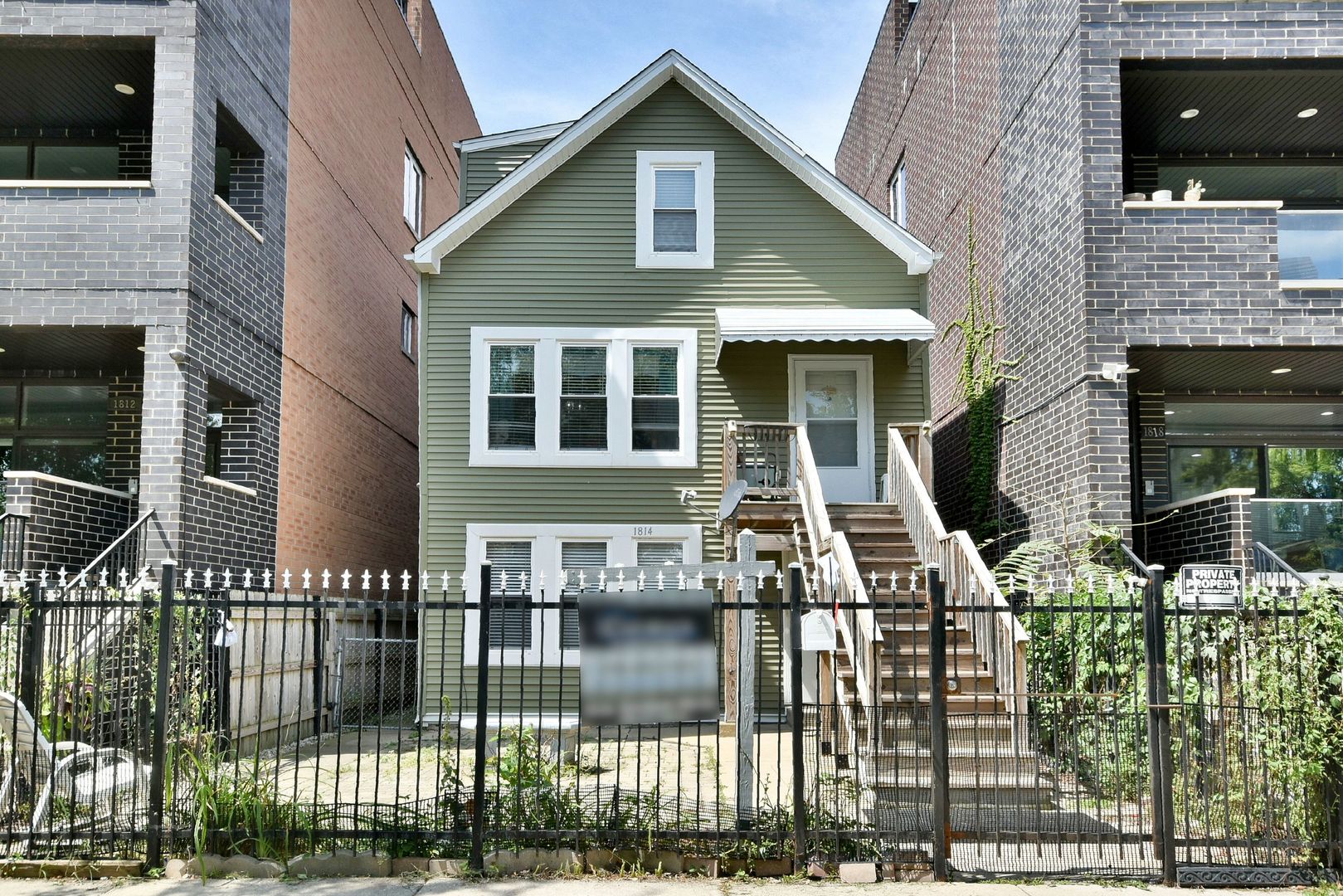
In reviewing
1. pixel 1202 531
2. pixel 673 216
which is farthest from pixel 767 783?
pixel 673 216

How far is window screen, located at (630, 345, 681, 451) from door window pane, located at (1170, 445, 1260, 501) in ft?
22.1

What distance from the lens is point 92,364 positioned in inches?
569

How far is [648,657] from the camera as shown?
783cm

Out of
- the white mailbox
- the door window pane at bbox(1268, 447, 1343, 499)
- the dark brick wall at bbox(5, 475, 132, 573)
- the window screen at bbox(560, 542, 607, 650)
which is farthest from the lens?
the window screen at bbox(560, 542, 607, 650)

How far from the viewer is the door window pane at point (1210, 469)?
15188 mm

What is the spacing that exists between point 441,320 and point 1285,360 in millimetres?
10618

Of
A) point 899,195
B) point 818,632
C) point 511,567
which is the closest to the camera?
point 818,632

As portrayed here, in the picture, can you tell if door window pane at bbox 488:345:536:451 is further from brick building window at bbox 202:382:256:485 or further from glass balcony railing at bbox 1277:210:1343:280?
glass balcony railing at bbox 1277:210:1343:280

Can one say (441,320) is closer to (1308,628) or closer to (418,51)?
(418,51)

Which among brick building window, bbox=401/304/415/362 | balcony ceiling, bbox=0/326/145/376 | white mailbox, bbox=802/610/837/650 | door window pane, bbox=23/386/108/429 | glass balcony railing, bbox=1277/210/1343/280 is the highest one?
brick building window, bbox=401/304/415/362

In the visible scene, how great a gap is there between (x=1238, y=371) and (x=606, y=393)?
800 centimetres

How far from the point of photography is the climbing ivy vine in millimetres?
15477

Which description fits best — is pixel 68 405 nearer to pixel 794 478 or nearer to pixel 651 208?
pixel 651 208

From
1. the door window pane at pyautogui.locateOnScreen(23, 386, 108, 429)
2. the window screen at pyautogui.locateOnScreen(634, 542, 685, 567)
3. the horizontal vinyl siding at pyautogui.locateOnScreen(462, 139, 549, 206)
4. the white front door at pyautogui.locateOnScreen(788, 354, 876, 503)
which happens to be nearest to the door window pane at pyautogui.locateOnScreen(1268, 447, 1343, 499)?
the white front door at pyautogui.locateOnScreen(788, 354, 876, 503)
